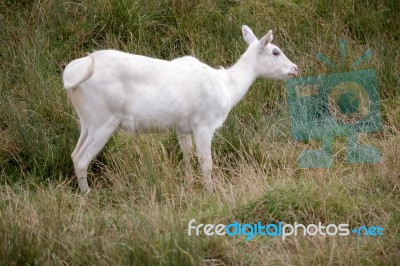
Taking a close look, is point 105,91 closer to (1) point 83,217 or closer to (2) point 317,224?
(1) point 83,217

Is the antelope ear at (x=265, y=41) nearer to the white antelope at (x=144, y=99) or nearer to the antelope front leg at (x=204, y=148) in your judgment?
the white antelope at (x=144, y=99)

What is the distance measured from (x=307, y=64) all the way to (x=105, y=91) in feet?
11.5

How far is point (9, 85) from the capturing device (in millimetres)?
9422

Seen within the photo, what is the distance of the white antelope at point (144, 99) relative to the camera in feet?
22.9

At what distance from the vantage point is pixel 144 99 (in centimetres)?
713

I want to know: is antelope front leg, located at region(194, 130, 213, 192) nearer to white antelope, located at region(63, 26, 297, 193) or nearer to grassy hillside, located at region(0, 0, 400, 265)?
white antelope, located at region(63, 26, 297, 193)

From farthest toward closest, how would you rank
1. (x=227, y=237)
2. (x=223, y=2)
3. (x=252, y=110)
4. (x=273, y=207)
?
1. (x=223, y=2)
2. (x=252, y=110)
3. (x=273, y=207)
4. (x=227, y=237)

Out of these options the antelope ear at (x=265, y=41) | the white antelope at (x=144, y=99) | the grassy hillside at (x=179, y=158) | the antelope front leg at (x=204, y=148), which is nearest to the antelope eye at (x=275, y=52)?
the antelope ear at (x=265, y=41)

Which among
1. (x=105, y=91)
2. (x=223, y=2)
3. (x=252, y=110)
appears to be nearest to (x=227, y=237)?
(x=105, y=91)

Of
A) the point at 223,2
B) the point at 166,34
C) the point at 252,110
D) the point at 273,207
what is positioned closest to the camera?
the point at 273,207

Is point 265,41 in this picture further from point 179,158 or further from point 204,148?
point 179,158

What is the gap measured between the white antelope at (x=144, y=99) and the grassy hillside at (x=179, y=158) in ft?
1.03

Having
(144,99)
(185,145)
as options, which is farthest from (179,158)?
(144,99)

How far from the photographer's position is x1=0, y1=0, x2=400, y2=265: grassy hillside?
216 inches
